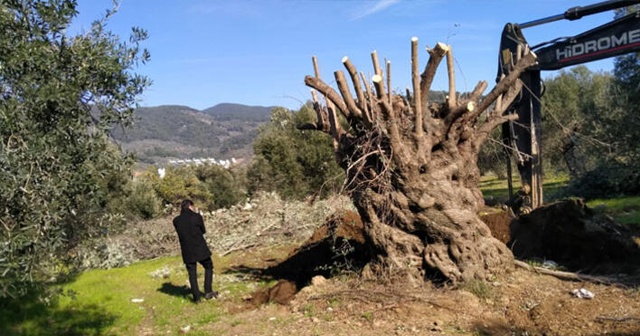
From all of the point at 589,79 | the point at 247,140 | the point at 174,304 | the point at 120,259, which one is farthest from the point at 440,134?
the point at 247,140

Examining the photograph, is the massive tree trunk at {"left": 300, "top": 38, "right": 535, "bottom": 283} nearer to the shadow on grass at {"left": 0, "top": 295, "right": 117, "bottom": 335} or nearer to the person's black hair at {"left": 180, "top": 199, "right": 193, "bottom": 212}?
the person's black hair at {"left": 180, "top": 199, "right": 193, "bottom": 212}

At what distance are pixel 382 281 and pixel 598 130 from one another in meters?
14.9

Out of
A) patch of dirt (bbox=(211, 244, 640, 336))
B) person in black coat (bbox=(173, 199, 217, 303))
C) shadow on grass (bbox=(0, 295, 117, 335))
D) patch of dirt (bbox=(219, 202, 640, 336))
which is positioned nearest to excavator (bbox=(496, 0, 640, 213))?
patch of dirt (bbox=(219, 202, 640, 336))

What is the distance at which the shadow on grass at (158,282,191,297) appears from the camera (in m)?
10.7

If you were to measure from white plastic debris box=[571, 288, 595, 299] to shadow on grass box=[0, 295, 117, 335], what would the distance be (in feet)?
22.4

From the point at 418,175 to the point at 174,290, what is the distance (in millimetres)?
5632

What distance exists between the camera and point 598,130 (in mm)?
19922

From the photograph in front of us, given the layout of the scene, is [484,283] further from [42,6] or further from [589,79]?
[589,79]

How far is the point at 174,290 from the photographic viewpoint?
1105 cm

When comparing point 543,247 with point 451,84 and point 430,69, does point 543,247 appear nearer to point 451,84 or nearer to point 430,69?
point 451,84

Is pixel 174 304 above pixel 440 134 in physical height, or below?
below

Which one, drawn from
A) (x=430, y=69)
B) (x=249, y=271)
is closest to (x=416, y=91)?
(x=430, y=69)

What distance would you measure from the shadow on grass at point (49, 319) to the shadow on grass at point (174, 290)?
1.43 metres

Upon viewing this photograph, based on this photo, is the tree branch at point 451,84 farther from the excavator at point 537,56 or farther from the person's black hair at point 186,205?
the person's black hair at point 186,205
